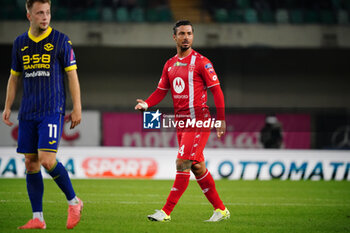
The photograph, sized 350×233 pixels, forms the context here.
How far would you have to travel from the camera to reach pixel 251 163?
551 inches

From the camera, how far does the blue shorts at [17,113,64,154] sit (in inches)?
209

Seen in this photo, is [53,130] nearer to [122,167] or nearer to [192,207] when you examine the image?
[192,207]

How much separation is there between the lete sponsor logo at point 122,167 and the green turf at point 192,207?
1072 millimetres

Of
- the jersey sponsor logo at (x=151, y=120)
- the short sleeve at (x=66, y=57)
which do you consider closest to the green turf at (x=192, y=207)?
the jersey sponsor logo at (x=151, y=120)

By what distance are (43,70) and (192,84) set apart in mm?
1653

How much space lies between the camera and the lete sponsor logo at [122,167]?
45.2 feet

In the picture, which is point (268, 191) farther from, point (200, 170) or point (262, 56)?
point (262, 56)

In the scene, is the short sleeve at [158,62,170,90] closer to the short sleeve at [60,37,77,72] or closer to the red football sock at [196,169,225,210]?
the red football sock at [196,169,225,210]

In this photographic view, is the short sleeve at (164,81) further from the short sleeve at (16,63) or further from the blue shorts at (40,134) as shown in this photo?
the short sleeve at (16,63)

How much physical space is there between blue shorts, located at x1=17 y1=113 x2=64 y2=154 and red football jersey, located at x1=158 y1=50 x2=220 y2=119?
1418 mm

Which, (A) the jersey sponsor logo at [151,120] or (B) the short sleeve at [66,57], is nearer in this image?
(B) the short sleeve at [66,57]

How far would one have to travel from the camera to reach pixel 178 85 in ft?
20.9

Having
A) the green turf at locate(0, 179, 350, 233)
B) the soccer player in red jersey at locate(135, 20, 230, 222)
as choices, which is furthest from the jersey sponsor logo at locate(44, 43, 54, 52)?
the green turf at locate(0, 179, 350, 233)

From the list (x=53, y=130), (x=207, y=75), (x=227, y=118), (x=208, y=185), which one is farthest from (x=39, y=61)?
(x=227, y=118)
